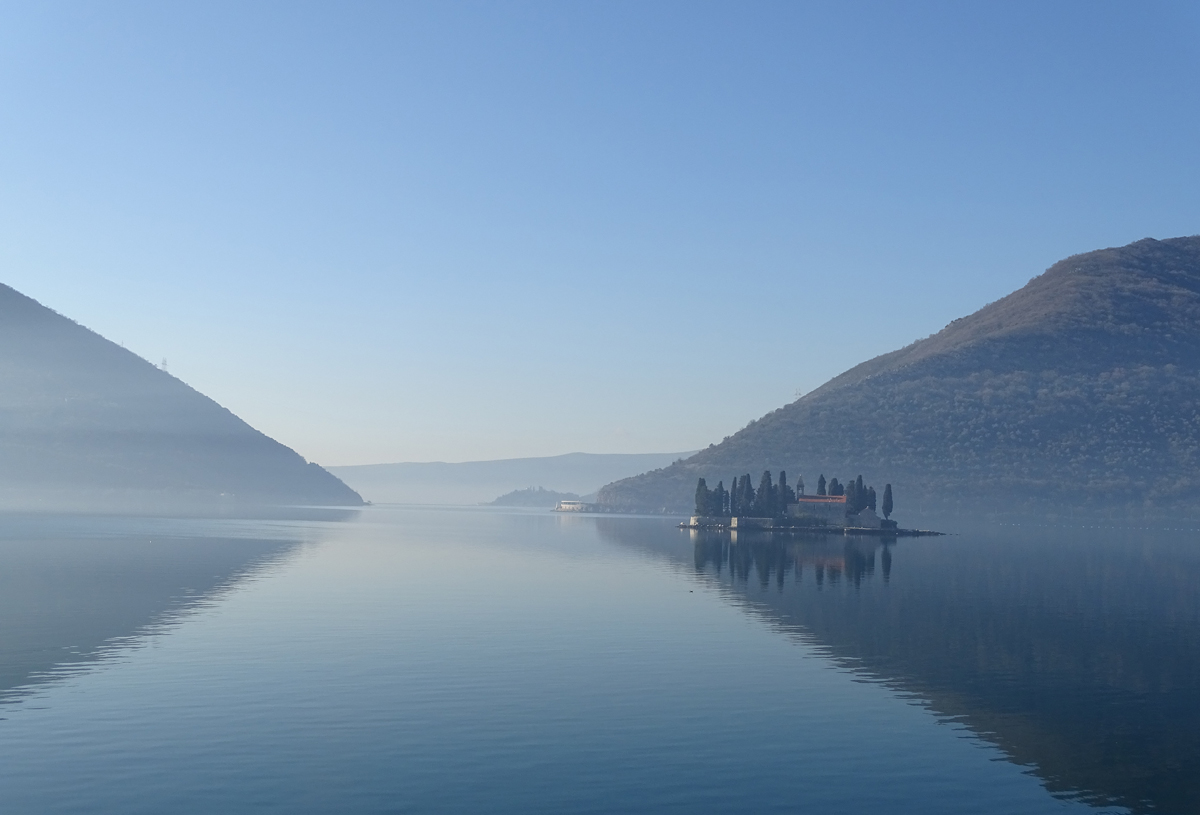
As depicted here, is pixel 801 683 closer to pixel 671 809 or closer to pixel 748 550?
pixel 671 809

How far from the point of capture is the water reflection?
53.4 meters

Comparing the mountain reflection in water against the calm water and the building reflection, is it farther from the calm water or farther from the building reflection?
the building reflection

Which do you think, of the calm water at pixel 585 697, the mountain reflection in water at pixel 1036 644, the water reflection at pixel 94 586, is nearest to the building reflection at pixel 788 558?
the mountain reflection in water at pixel 1036 644

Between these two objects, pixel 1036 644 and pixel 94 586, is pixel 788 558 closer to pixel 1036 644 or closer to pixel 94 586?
pixel 1036 644

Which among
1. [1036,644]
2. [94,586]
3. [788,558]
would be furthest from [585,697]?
[788,558]

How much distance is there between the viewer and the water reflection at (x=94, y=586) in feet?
175

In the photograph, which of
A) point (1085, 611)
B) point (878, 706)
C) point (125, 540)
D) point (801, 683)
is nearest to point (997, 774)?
point (878, 706)

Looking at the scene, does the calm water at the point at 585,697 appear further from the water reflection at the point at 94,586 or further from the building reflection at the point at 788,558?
the building reflection at the point at 788,558

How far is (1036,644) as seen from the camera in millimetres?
64312

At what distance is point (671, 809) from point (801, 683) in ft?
68.0

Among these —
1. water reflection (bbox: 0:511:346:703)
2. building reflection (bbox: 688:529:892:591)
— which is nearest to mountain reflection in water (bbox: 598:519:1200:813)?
building reflection (bbox: 688:529:892:591)

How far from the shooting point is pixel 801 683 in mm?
49719

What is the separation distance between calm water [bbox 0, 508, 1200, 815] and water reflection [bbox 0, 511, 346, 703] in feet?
1.41

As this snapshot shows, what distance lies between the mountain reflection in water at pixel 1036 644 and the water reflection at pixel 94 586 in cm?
3946
